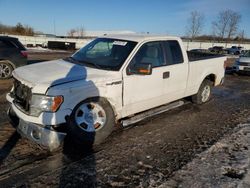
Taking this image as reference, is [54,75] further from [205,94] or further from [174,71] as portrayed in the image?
[205,94]

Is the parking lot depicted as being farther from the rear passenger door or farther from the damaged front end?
the rear passenger door

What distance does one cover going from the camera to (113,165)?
13.5ft

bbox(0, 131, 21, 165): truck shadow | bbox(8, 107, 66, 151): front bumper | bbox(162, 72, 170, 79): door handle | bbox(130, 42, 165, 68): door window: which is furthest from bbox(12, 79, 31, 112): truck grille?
bbox(162, 72, 170, 79): door handle

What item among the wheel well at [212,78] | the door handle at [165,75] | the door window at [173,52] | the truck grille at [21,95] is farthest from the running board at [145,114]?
the truck grille at [21,95]

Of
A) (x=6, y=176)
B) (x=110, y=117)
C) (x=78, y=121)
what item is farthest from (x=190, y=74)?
(x=6, y=176)

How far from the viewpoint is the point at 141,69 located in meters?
4.99

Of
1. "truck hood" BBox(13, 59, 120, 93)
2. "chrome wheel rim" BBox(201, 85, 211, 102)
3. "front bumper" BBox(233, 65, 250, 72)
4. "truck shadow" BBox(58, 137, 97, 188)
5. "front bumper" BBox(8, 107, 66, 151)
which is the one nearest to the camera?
"truck shadow" BBox(58, 137, 97, 188)

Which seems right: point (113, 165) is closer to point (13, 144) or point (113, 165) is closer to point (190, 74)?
point (13, 144)

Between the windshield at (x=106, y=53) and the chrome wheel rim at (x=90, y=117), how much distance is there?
2.61 feet

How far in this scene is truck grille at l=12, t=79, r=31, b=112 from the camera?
14.3 ft

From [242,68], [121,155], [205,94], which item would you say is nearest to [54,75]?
[121,155]

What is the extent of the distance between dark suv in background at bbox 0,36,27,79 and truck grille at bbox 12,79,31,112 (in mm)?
6329

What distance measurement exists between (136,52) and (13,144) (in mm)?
2700

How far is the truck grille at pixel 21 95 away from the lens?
4354 mm
